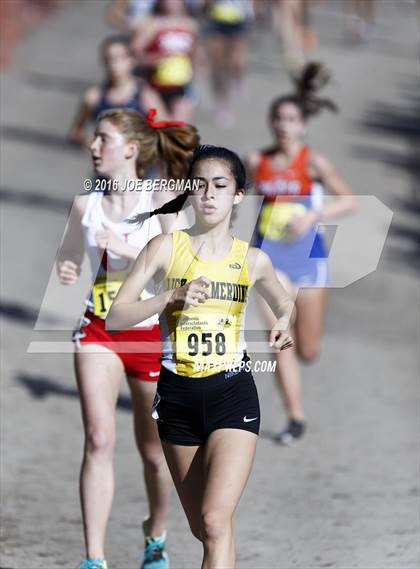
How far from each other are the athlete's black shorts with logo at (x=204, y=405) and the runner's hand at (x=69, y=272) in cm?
93

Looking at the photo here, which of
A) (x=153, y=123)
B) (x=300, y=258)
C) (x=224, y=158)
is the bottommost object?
(x=224, y=158)

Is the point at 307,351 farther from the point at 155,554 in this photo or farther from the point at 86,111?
the point at 86,111

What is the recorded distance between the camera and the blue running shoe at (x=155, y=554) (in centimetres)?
572

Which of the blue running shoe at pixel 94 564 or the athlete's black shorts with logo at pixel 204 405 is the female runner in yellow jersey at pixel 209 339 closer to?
the athlete's black shorts with logo at pixel 204 405

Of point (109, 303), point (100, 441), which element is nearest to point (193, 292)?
point (109, 303)

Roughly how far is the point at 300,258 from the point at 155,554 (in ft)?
7.84

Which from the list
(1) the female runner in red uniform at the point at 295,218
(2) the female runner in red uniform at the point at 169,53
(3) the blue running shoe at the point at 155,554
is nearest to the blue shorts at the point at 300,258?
(1) the female runner in red uniform at the point at 295,218

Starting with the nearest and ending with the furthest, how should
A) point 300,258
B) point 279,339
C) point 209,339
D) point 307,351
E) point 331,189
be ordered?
point 279,339 → point 209,339 → point 300,258 → point 331,189 → point 307,351

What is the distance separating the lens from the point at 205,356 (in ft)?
14.9

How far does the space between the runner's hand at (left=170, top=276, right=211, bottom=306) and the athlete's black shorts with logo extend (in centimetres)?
52

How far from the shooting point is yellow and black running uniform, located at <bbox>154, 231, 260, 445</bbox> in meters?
4.41

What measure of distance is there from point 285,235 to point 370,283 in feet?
14.1

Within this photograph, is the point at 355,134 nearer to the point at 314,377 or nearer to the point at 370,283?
the point at 370,283

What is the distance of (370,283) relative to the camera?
1185 cm
